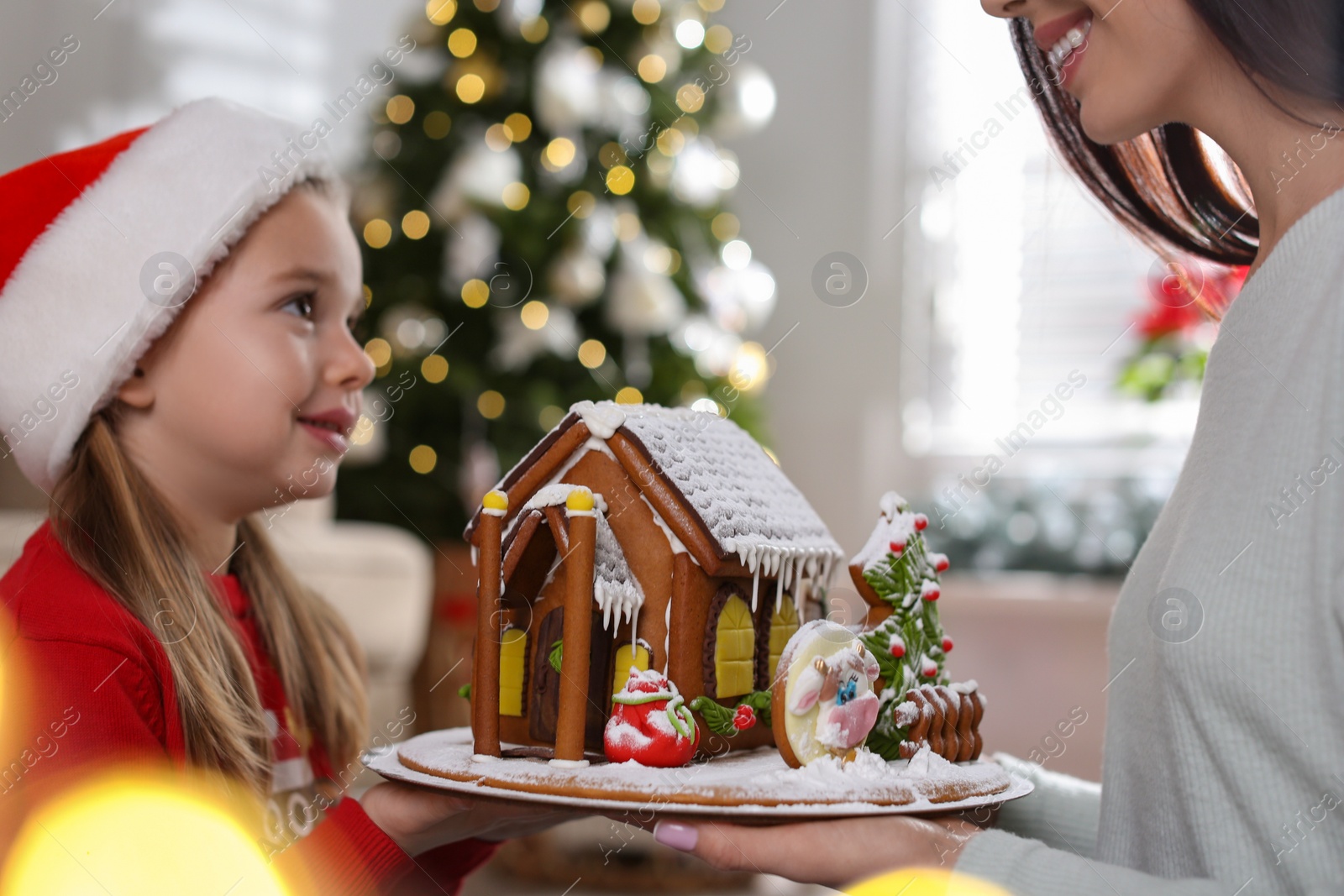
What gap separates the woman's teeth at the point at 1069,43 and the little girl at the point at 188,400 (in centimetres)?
68


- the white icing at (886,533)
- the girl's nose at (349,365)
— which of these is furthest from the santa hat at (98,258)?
the white icing at (886,533)

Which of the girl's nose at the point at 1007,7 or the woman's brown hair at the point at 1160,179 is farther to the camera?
the woman's brown hair at the point at 1160,179

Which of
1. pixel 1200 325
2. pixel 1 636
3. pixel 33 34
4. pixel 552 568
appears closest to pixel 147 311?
pixel 1 636

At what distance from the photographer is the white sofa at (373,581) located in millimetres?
2461

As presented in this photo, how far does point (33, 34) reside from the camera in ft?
8.18

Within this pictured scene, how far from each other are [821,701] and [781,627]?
A: 7.8 inches

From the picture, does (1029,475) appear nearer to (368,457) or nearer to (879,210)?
(879,210)

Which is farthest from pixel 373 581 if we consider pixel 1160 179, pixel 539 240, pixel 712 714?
pixel 1160 179

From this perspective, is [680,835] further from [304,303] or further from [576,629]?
[304,303]

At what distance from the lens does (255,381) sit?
0.99 metres

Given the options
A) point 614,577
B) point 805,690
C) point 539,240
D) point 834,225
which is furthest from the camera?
point 834,225

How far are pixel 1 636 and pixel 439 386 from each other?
A: 2.11 meters

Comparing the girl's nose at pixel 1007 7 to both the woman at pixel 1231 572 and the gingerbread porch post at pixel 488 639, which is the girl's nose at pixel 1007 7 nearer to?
the woman at pixel 1231 572

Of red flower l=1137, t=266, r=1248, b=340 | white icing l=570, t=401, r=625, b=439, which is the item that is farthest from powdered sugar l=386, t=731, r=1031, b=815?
red flower l=1137, t=266, r=1248, b=340
